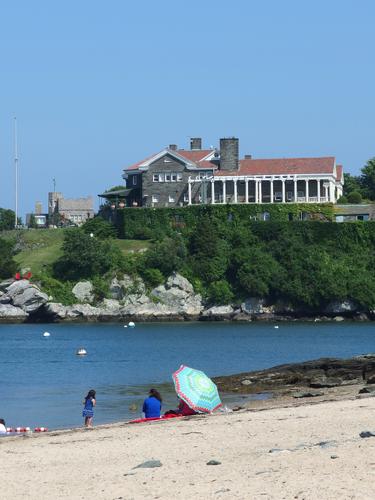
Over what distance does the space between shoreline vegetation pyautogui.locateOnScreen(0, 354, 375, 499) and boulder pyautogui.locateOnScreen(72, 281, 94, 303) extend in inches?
2500

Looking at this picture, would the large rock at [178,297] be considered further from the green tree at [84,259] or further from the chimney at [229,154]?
the chimney at [229,154]

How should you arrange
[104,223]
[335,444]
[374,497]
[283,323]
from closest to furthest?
[374,497] < [335,444] < [283,323] < [104,223]

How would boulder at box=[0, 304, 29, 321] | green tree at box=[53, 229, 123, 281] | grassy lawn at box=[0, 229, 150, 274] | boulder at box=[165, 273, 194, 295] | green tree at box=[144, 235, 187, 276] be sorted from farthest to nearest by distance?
grassy lawn at box=[0, 229, 150, 274] → green tree at box=[53, 229, 123, 281] → green tree at box=[144, 235, 187, 276] → boulder at box=[165, 273, 194, 295] → boulder at box=[0, 304, 29, 321]

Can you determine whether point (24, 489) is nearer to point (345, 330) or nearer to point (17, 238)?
point (345, 330)

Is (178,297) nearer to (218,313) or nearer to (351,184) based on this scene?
(218,313)

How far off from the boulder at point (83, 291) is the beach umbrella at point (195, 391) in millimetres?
63590

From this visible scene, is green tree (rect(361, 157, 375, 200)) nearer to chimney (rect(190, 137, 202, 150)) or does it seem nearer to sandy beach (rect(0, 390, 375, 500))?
chimney (rect(190, 137, 202, 150))

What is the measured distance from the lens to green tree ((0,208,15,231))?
441ft

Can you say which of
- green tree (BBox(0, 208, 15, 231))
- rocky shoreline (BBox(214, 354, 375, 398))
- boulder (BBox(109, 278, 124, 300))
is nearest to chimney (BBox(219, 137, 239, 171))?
boulder (BBox(109, 278, 124, 300))

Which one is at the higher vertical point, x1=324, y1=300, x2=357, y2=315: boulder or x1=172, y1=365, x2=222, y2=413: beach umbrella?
x1=324, y1=300, x2=357, y2=315: boulder

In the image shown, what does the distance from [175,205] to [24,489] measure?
297ft

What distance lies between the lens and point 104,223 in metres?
104

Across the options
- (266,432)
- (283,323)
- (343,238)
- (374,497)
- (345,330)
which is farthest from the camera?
(343,238)

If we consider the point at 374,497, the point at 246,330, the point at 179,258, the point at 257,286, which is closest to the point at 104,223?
the point at 179,258
